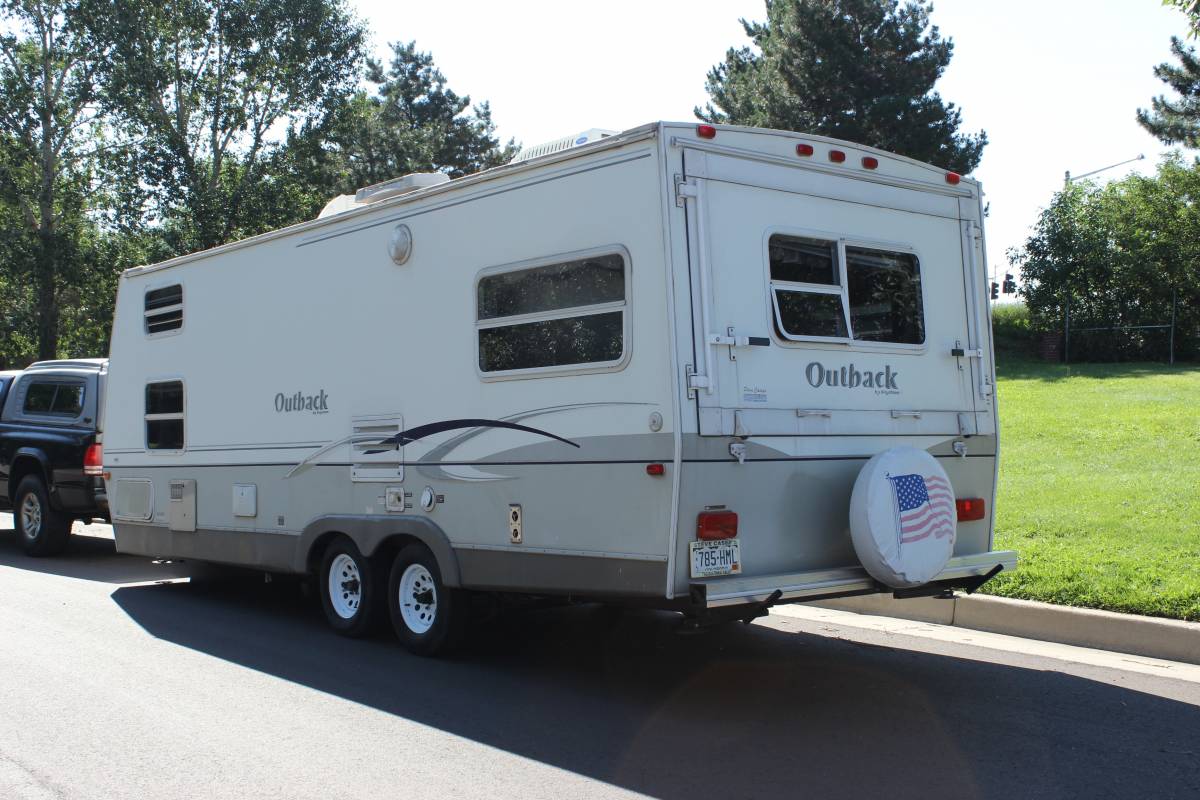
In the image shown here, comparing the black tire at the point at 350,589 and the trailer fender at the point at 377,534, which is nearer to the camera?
the trailer fender at the point at 377,534

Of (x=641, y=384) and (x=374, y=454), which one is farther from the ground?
(x=641, y=384)

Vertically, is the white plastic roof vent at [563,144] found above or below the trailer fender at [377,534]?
above

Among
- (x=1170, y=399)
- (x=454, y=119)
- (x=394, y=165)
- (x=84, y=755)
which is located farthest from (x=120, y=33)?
(x=84, y=755)

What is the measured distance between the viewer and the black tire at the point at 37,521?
1216 centimetres

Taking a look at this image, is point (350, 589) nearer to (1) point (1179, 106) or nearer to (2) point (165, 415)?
(2) point (165, 415)

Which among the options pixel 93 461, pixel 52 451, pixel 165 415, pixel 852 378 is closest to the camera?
pixel 852 378

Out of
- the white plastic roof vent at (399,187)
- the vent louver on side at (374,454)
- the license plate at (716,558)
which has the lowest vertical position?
the license plate at (716,558)

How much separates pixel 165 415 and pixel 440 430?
3.94 metres

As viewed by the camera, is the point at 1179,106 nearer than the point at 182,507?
No

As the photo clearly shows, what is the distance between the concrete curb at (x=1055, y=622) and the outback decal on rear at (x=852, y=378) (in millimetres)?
2065

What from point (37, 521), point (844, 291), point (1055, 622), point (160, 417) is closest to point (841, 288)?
point (844, 291)

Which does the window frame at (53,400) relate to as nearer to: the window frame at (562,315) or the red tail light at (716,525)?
the window frame at (562,315)

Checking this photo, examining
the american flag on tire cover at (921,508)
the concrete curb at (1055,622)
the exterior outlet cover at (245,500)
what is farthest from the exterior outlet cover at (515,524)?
the concrete curb at (1055,622)

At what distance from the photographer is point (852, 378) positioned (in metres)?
6.58
